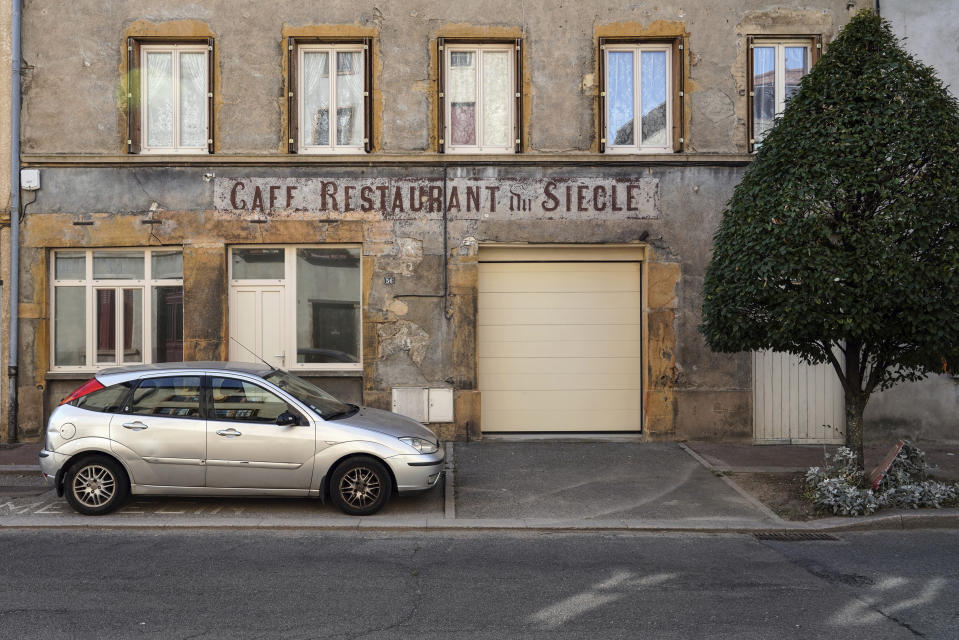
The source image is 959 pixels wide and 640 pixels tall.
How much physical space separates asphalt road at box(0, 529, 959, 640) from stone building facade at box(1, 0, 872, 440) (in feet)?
15.9

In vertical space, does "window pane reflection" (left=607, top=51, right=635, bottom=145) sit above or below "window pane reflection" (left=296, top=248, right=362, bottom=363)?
above

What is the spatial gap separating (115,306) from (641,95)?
30.1 ft

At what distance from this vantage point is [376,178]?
12.0m

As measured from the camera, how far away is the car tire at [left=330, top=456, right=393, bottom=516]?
26.1 ft

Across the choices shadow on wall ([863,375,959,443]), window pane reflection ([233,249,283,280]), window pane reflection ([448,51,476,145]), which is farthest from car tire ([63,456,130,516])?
shadow on wall ([863,375,959,443])

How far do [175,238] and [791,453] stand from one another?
10.1 m

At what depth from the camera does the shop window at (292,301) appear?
12141 mm

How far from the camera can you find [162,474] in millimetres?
7926

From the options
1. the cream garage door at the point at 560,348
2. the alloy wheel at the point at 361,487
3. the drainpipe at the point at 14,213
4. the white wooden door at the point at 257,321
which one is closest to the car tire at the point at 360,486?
the alloy wheel at the point at 361,487

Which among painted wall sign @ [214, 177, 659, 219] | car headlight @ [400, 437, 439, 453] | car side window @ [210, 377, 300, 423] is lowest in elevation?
car headlight @ [400, 437, 439, 453]

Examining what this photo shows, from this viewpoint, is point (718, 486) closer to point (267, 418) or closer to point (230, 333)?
point (267, 418)

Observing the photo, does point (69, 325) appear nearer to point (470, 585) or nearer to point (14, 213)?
point (14, 213)

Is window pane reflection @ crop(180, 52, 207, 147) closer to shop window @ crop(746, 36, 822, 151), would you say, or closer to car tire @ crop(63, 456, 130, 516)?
car tire @ crop(63, 456, 130, 516)

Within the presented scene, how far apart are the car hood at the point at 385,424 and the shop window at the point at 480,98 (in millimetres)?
5066
